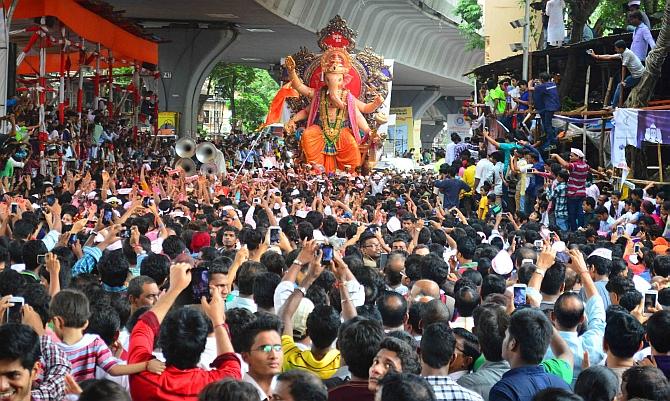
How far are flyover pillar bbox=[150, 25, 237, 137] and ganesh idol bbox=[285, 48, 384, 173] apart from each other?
8.97 m

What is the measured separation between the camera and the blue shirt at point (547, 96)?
21141mm

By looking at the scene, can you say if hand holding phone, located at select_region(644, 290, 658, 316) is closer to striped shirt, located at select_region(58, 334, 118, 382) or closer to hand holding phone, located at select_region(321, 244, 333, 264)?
hand holding phone, located at select_region(321, 244, 333, 264)

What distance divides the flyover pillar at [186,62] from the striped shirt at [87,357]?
3640 cm

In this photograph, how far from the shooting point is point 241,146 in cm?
4044

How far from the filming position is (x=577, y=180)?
706 inches

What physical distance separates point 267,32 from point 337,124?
35.1 feet

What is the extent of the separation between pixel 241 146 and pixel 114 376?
35.3 m

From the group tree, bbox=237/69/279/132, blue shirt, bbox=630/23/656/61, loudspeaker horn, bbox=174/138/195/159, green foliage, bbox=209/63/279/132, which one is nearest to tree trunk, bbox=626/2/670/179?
blue shirt, bbox=630/23/656/61

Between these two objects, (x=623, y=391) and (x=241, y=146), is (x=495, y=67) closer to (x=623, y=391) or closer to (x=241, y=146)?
(x=241, y=146)

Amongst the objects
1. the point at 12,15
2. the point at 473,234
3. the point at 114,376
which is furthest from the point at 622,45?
the point at 114,376

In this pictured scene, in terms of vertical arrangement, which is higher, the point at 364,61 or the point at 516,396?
the point at 364,61

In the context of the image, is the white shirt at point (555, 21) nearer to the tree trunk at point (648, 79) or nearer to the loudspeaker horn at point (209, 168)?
the tree trunk at point (648, 79)

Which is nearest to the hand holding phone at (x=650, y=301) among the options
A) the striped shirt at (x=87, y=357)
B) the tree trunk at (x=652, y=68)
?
the striped shirt at (x=87, y=357)

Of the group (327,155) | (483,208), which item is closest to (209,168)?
(327,155)
